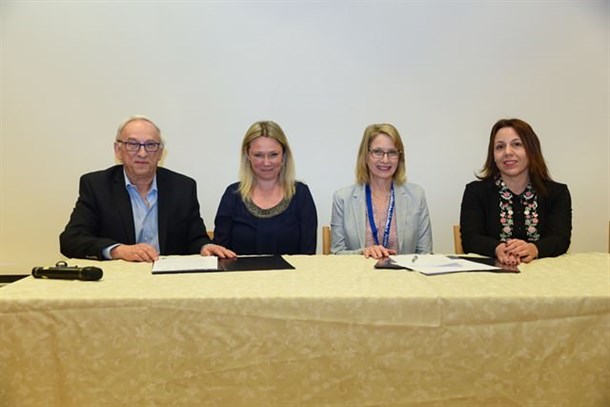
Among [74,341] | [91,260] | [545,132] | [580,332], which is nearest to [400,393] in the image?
[580,332]

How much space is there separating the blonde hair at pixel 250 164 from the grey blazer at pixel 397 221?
0.90ft

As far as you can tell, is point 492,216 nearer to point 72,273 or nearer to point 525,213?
point 525,213

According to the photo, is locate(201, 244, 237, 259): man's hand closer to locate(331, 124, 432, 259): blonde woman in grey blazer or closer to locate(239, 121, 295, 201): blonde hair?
locate(239, 121, 295, 201): blonde hair

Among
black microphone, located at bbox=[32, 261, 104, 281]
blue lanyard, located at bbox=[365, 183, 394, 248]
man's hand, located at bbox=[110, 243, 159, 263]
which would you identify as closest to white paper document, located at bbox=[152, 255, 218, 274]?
man's hand, located at bbox=[110, 243, 159, 263]

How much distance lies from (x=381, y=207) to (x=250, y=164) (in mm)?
742

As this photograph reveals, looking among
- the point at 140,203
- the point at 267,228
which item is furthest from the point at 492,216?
the point at 140,203

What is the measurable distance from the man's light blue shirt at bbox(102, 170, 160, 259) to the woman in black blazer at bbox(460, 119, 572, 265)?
1499 millimetres

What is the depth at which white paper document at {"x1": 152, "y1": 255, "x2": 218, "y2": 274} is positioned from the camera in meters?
1.67

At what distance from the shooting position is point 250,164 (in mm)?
2615

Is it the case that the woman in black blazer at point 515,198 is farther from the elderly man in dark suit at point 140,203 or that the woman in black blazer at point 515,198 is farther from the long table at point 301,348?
the elderly man in dark suit at point 140,203

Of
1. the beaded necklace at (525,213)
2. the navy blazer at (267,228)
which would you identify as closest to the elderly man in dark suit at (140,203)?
the navy blazer at (267,228)

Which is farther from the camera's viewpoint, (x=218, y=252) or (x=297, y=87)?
(x=297, y=87)

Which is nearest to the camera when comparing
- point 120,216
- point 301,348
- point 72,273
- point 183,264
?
point 301,348

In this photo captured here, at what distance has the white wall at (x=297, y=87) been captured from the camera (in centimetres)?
324
